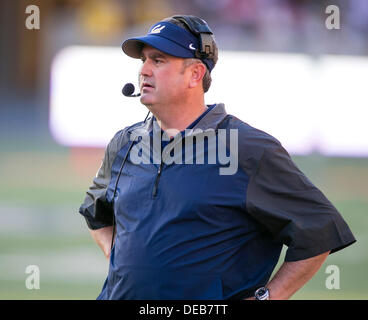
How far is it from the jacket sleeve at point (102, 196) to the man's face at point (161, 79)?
0.21 m

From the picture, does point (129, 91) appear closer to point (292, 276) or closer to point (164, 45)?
point (164, 45)

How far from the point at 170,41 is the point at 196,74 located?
0.16 m

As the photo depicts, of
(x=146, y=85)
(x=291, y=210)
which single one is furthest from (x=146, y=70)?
(x=291, y=210)

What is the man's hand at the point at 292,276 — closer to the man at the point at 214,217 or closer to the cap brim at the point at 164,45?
the man at the point at 214,217

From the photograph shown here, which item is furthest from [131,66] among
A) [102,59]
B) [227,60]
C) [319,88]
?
[319,88]

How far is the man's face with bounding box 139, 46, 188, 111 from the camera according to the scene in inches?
91.6

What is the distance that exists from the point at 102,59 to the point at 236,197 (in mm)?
8013

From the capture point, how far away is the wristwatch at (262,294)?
2.16 metres

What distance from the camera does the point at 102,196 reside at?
2432mm

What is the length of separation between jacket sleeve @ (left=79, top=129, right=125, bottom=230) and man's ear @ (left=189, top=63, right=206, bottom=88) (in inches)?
11.8

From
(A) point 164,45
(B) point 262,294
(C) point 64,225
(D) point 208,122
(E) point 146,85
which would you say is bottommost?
(C) point 64,225

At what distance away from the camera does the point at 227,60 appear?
981 centimetres

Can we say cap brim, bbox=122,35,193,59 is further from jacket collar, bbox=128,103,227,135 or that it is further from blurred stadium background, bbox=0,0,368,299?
blurred stadium background, bbox=0,0,368,299
